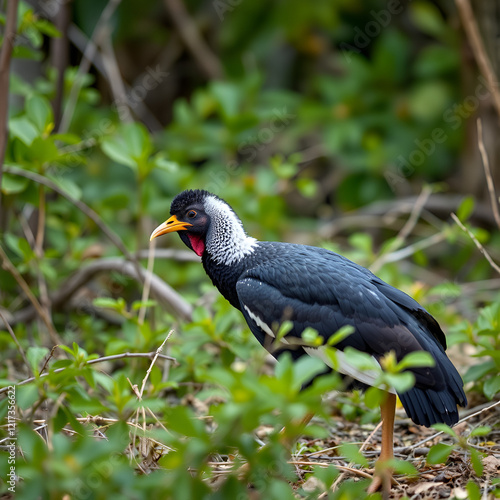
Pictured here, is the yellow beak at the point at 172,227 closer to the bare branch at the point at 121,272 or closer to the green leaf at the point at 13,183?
the bare branch at the point at 121,272

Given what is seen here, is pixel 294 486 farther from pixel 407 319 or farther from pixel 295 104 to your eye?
pixel 295 104

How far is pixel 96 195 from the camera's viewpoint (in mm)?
7113

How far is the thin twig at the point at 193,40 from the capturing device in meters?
8.87

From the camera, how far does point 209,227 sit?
163 inches

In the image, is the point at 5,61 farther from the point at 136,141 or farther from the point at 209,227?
the point at 209,227

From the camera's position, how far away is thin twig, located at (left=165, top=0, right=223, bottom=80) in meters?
8.87

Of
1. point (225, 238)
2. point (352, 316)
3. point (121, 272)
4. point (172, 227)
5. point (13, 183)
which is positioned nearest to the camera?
point (352, 316)

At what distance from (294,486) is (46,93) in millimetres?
3776

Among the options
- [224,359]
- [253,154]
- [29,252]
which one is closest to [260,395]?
[224,359]

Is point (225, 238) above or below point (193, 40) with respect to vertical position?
below

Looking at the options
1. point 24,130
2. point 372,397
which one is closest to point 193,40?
point 24,130

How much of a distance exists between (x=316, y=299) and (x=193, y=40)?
20.9 feet

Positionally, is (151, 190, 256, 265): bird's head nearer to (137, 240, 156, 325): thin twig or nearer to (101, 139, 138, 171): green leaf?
(137, 240, 156, 325): thin twig

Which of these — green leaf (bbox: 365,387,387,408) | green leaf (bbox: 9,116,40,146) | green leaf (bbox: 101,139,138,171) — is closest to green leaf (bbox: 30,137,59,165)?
green leaf (bbox: 9,116,40,146)
